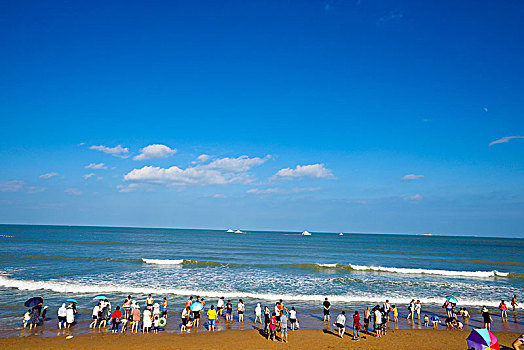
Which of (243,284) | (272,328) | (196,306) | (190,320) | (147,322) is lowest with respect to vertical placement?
(243,284)

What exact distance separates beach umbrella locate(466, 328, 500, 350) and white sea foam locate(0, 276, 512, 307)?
11904 mm

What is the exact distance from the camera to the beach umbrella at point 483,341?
11742 millimetres

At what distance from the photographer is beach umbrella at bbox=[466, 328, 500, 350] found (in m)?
11.7

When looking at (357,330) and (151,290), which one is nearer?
(357,330)

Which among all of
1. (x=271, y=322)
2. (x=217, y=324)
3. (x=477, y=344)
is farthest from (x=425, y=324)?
(x=217, y=324)

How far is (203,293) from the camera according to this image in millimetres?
25625

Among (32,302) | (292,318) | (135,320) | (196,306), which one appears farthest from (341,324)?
(32,302)

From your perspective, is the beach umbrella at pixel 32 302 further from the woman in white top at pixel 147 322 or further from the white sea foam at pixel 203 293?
the white sea foam at pixel 203 293

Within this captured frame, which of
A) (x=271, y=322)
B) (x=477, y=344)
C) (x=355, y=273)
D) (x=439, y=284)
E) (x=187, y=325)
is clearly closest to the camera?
(x=477, y=344)

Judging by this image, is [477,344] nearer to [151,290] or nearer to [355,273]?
[151,290]

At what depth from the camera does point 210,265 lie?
4122cm

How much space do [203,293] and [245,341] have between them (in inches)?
444

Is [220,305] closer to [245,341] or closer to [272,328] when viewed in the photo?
[245,341]

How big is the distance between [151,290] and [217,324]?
10.2m
